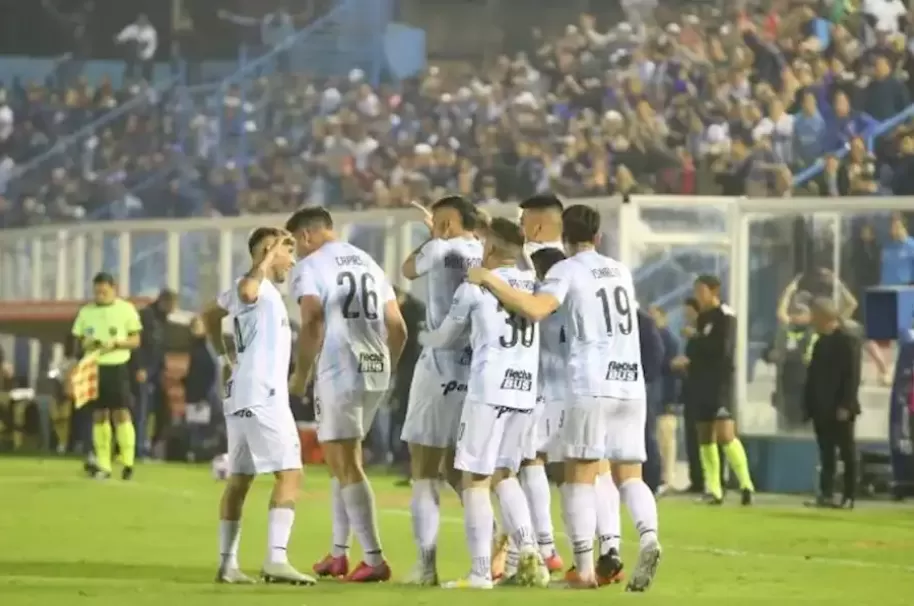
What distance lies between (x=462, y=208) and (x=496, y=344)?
2.49 ft

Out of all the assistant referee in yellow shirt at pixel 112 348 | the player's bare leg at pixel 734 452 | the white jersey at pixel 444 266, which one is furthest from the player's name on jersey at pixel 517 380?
the assistant referee in yellow shirt at pixel 112 348

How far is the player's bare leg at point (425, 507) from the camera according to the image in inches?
364

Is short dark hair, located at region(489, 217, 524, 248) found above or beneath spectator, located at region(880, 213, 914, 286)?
beneath

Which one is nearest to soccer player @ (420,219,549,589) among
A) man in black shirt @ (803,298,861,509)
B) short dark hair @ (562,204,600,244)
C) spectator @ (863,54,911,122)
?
short dark hair @ (562,204,600,244)

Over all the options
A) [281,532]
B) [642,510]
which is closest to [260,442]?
[281,532]

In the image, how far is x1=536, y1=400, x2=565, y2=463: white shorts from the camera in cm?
945

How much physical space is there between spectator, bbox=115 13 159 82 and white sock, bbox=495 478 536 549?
22.0 meters

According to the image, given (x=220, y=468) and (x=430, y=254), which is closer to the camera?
(x=430, y=254)

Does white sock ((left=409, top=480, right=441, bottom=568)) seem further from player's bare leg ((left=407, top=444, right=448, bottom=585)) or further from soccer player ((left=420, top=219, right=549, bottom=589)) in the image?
soccer player ((left=420, top=219, right=549, bottom=589))

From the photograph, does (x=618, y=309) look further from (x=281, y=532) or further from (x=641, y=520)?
(x=281, y=532)

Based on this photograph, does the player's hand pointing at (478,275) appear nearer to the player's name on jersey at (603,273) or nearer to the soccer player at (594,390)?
the soccer player at (594,390)

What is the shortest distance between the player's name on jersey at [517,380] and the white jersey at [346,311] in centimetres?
89

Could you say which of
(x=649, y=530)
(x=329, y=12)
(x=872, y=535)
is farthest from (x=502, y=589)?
(x=329, y=12)

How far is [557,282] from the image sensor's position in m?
9.05
